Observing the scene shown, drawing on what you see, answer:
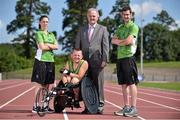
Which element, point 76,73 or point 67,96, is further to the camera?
point 76,73

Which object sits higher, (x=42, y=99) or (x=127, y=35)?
(x=127, y=35)

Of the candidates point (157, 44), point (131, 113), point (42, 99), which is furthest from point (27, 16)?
point (157, 44)

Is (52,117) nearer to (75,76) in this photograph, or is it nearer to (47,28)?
(75,76)

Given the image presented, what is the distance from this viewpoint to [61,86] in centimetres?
898

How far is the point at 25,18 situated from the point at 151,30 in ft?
190

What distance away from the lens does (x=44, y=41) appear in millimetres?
8930

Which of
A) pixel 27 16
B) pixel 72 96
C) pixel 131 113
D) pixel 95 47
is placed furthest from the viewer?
pixel 27 16

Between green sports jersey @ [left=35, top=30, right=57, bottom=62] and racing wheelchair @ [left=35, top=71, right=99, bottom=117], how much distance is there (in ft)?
1.66

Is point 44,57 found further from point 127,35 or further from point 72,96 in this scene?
point 127,35

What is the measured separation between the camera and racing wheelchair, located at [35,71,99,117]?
346 inches

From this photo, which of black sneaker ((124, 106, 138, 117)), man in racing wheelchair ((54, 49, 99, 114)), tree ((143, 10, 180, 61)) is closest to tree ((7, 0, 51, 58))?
man in racing wheelchair ((54, 49, 99, 114))

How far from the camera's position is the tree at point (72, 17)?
1250 cm

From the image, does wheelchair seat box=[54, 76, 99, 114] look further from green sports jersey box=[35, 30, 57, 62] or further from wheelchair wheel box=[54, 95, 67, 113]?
green sports jersey box=[35, 30, 57, 62]

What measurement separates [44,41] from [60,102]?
103 cm
